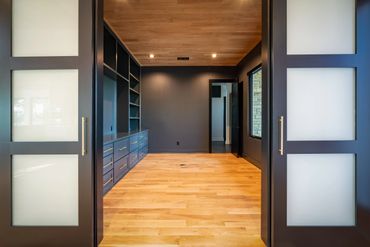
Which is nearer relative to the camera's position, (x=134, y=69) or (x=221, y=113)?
(x=134, y=69)

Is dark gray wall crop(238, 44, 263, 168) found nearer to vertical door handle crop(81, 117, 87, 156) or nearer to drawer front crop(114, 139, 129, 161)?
drawer front crop(114, 139, 129, 161)

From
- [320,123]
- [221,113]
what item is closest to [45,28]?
[320,123]

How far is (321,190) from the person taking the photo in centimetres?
196

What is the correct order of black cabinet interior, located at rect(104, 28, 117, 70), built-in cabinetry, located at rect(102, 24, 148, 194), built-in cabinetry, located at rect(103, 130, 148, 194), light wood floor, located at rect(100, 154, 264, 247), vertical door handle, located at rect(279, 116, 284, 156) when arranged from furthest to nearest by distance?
black cabinet interior, located at rect(104, 28, 117, 70)
built-in cabinetry, located at rect(102, 24, 148, 194)
built-in cabinetry, located at rect(103, 130, 148, 194)
light wood floor, located at rect(100, 154, 264, 247)
vertical door handle, located at rect(279, 116, 284, 156)

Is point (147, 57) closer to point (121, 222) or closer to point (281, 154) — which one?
point (121, 222)

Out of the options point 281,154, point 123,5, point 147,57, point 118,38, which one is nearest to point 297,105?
point 281,154

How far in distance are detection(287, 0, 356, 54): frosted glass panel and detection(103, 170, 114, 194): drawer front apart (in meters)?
2.91

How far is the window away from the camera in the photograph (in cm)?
558

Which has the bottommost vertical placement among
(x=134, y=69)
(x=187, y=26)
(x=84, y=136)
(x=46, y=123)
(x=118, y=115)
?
(x=84, y=136)

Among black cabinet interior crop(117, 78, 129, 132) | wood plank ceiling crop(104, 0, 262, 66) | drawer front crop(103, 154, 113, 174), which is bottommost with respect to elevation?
drawer front crop(103, 154, 113, 174)

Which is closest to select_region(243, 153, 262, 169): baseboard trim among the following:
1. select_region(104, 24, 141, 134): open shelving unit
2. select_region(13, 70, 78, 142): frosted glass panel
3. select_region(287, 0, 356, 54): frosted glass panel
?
select_region(104, 24, 141, 134): open shelving unit

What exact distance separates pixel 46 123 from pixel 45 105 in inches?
6.0

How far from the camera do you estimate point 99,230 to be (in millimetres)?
2062

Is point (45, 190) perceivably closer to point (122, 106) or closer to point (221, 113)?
point (122, 106)
